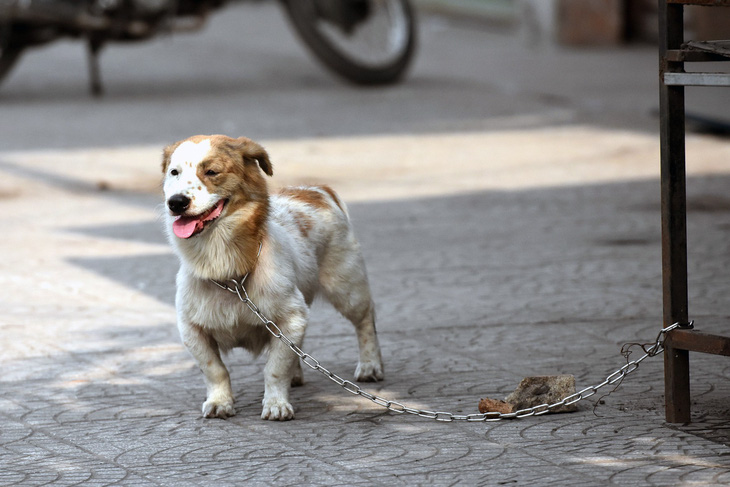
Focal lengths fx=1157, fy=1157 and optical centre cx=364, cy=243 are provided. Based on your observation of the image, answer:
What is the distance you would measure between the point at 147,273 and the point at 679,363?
11.9 ft

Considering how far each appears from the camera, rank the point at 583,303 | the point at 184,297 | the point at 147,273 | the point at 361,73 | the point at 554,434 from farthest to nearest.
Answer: the point at 361,73
the point at 147,273
the point at 583,303
the point at 184,297
the point at 554,434

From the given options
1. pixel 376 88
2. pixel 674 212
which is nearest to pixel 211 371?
pixel 674 212

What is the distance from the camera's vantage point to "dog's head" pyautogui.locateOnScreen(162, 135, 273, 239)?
13.7ft

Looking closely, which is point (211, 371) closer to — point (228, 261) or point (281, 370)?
point (281, 370)

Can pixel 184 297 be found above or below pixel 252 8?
below

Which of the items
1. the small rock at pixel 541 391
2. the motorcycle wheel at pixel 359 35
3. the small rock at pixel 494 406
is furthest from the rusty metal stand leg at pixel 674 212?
the motorcycle wheel at pixel 359 35

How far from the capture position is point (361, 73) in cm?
1320

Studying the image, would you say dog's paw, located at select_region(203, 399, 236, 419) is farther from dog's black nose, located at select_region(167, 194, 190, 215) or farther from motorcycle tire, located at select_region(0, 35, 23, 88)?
motorcycle tire, located at select_region(0, 35, 23, 88)

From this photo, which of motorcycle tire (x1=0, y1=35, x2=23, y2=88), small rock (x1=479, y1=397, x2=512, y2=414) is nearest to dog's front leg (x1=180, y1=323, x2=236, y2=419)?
small rock (x1=479, y1=397, x2=512, y2=414)

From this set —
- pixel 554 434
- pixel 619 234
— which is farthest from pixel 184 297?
pixel 619 234

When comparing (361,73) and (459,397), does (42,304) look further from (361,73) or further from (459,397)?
(361,73)

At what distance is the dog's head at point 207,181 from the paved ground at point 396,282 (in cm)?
78

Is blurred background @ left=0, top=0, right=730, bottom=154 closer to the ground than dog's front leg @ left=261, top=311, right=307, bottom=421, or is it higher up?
higher up

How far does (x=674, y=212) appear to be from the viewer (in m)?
4.09
